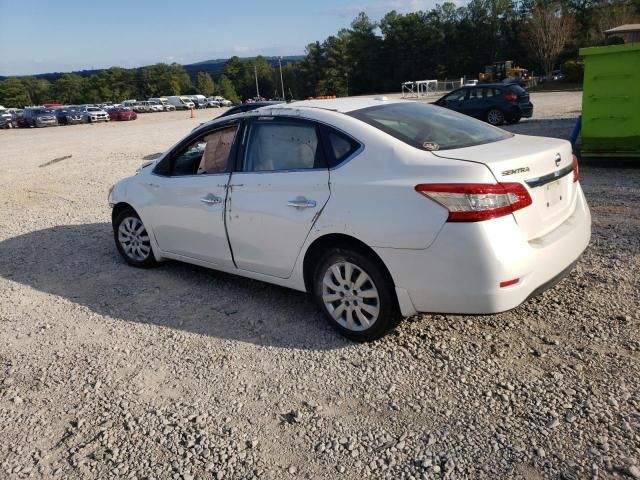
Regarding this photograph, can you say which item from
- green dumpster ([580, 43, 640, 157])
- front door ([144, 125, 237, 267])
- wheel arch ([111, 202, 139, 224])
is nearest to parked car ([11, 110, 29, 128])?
wheel arch ([111, 202, 139, 224])

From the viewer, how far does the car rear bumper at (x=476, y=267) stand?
3230 mm

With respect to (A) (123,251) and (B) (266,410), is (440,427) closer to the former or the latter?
(B) (266,410)

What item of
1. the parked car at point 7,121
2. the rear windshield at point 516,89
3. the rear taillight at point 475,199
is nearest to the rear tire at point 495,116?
the rear windshield at point 516,89

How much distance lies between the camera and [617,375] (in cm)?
329

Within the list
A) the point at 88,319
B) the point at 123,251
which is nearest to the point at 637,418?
the point at 88,319

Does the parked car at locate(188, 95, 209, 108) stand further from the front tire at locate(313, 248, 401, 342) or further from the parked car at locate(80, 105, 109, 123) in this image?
the front tire at locate(313, 248, 401, 342)

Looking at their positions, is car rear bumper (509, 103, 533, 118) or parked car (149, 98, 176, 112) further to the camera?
parked car (149, 98, 176, 112)

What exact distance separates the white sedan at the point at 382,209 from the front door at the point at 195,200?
0.05ft

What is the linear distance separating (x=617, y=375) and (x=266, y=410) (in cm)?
209

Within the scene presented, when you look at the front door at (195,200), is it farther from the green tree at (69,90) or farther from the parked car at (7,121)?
the green tree at (69,90)

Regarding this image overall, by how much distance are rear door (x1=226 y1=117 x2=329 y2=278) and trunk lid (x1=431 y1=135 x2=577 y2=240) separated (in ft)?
3.17

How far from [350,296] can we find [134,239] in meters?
2.93

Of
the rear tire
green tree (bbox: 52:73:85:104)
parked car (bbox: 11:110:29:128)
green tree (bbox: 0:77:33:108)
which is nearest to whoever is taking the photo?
the rear tire

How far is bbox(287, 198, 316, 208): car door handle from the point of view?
393 cm
